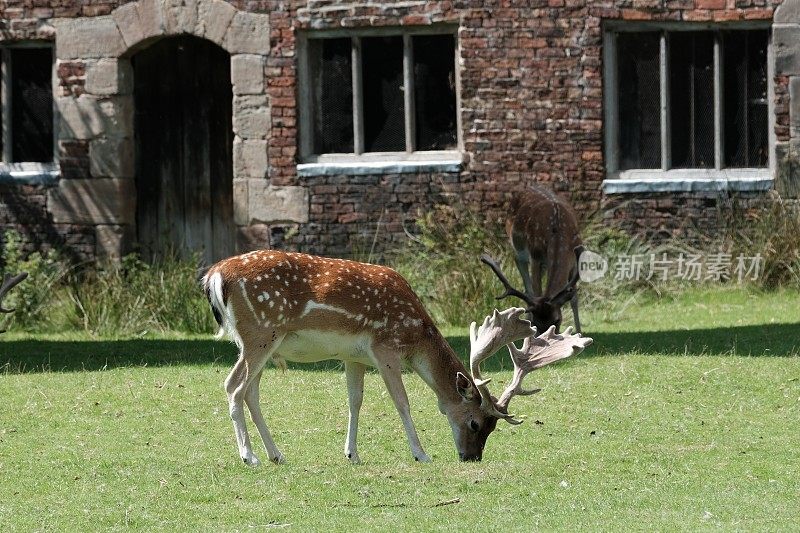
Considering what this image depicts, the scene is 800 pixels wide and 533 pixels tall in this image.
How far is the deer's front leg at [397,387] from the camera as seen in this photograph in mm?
8836

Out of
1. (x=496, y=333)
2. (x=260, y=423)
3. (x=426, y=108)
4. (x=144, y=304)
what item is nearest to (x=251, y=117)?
(x=426, y=108)

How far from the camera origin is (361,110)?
1756 centimetres

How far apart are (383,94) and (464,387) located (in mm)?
9061

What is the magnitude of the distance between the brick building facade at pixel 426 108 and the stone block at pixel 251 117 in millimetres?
22

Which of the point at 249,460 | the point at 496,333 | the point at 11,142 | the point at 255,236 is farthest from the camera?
the point at 11,142

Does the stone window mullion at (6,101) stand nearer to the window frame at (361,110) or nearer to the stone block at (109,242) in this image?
the stone block at (109,242)

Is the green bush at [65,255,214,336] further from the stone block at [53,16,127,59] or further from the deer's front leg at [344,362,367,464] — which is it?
the deer's front leg at [344,362,367,464]

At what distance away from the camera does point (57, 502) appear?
314 inches

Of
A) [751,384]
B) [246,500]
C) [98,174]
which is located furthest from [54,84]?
[246,500]

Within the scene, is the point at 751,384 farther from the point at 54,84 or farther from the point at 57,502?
the point at 54,84

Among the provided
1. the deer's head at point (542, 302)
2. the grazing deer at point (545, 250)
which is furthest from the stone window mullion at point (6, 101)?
the deer's head at point (542, 302)

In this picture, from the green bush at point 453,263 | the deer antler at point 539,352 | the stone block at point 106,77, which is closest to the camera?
the deer antler at point 539,352

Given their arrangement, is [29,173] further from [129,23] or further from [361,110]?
[361,110]

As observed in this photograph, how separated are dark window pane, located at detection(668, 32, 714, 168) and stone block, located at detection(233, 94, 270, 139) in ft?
14.7
